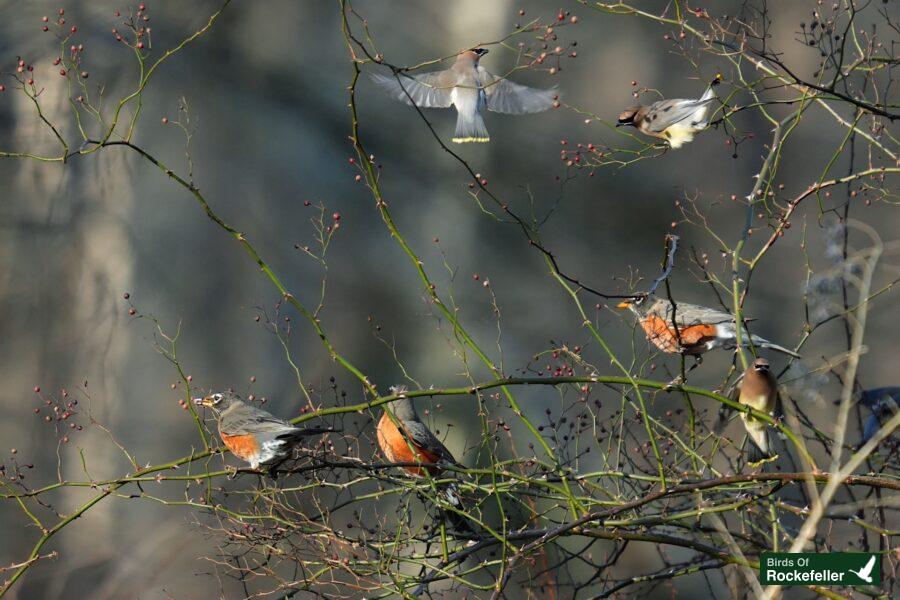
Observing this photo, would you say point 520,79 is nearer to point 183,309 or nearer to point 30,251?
point 183,309

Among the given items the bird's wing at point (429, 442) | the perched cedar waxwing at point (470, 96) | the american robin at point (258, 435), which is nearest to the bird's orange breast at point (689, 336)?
the bird's wing at point (429, 442)

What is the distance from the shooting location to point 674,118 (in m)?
3.76

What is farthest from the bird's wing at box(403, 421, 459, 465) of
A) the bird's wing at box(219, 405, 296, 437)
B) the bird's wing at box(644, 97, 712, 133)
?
the bird's wing at box(644, 97, 712, 133)

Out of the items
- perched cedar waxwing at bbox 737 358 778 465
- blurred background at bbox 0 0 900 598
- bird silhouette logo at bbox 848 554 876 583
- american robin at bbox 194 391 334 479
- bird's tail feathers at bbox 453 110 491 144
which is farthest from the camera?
blurred background at bbox 0 0 900 598

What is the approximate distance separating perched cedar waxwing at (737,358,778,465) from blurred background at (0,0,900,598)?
6.59 ft

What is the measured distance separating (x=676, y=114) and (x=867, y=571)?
1.73 meters

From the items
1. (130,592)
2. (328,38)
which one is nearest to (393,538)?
(130,592)

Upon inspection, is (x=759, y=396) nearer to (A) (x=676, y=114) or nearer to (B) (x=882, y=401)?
(B) (x=882, y=401)

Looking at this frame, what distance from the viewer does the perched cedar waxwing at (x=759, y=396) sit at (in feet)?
10.3

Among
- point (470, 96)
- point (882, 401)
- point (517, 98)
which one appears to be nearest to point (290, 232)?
point (470, 96)

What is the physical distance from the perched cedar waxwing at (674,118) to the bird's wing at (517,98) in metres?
0.33

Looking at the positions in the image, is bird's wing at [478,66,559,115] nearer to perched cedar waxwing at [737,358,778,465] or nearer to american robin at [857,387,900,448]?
perched cedar waxwing at [737,358,778,465]

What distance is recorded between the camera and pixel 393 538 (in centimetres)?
345

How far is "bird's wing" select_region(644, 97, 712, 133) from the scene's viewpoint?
3.75 metres
